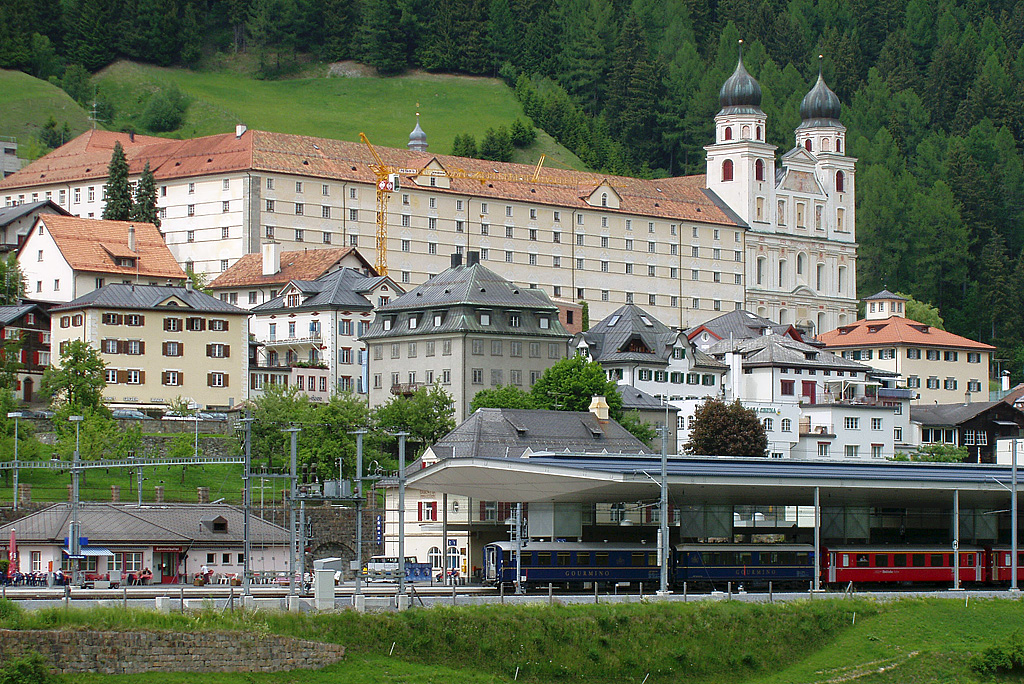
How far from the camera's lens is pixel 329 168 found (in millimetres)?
Answer: 163000

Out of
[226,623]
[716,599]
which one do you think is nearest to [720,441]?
[716,599]

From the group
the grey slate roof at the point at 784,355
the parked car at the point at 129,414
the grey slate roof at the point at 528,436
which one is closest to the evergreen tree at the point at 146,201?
the parked car at the point at 129,414

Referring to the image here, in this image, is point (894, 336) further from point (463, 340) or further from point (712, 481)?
point (712, 481)

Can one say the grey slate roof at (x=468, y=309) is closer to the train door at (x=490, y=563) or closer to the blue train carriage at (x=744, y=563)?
the train door at (x=490, y=563)

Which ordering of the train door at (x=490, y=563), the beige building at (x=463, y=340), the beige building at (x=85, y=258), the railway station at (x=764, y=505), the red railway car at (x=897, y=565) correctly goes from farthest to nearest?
the beige building at (x=85, y=258), the beige building at (x=463, y=340), the red railway car at (x=897, y=565), the train door at (x=490, y=563), the railway station at (x=764, y=505)

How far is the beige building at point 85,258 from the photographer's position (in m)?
141

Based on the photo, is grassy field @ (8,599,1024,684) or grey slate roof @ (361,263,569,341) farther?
grey slate roof @ (361,263,569,341)

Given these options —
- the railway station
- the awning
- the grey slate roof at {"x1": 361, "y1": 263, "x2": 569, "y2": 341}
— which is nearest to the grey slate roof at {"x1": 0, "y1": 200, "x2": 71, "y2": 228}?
the grey slate roof at {"x1": 361, "y1": 263, "x2": 569, "y2": 341}

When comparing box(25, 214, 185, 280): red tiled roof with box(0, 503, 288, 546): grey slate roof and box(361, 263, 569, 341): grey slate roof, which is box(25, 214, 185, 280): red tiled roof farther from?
box(0, 503, 288, 546): grey slate roof

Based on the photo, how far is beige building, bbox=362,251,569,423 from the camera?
12531cm

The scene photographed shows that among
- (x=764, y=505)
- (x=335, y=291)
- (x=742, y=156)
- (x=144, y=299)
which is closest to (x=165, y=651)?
(x=764, y=505)

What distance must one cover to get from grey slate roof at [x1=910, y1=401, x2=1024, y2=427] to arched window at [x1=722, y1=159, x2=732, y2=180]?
55174mm

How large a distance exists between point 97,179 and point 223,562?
85.1 meters

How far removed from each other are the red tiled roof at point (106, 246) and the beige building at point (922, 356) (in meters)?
54.3
